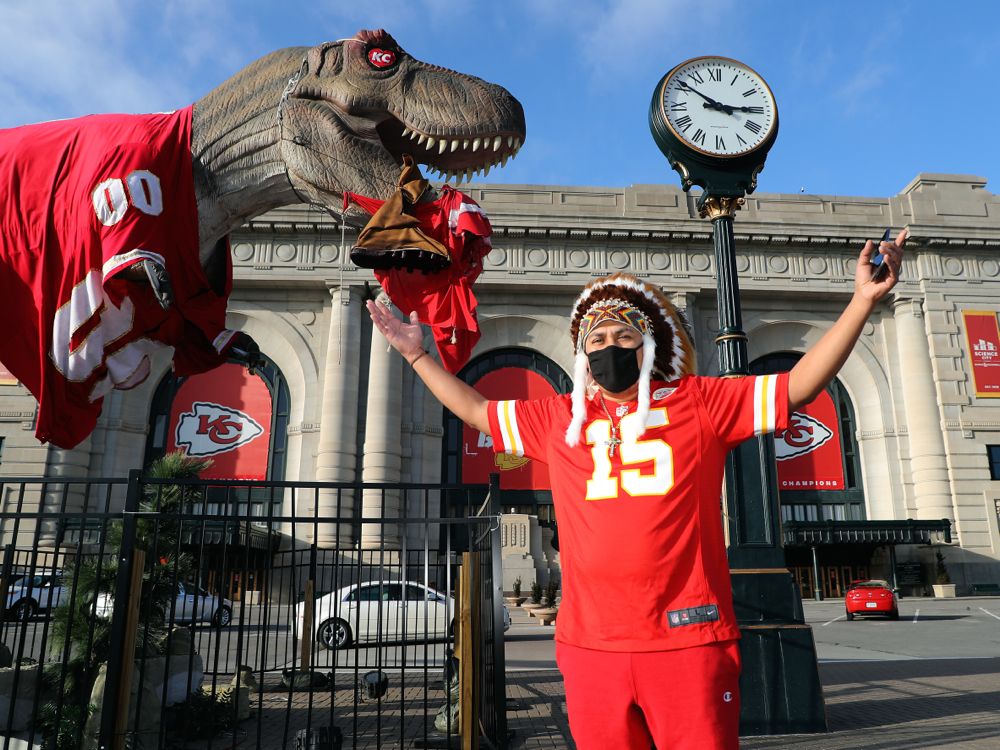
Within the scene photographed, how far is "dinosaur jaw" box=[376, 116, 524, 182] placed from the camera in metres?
3.85

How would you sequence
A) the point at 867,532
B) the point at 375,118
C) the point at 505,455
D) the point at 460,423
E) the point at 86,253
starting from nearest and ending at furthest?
the point at 86,253
the point at 375,118
the point at 867,532
the point at 505,455
the point at 460,423

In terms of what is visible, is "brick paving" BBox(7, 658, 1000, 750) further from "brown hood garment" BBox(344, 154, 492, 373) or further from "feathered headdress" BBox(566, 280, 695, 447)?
"feathered headdress" BBox(566, 280, 695, 447)

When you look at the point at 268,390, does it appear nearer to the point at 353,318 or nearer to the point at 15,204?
the point at 353,318

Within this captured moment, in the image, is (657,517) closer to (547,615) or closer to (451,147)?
(451,147)

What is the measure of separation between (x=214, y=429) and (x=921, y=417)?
2941cm

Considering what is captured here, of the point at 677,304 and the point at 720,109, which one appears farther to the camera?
the point at 677,304

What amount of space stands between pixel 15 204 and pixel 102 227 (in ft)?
1.78

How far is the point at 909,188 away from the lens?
35188 mm

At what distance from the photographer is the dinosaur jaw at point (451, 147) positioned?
12.6ft

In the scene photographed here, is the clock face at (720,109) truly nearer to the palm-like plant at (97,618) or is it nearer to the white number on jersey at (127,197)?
the white number on jersey at (127,197)

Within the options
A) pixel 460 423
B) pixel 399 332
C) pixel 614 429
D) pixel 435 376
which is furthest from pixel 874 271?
pixel 460 423

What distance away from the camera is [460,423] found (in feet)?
103

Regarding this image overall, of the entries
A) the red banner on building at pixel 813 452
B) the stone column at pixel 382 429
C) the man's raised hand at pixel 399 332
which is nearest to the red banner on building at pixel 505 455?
the stone column at pixel 382 429

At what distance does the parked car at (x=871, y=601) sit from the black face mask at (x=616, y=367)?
69.9 ft
